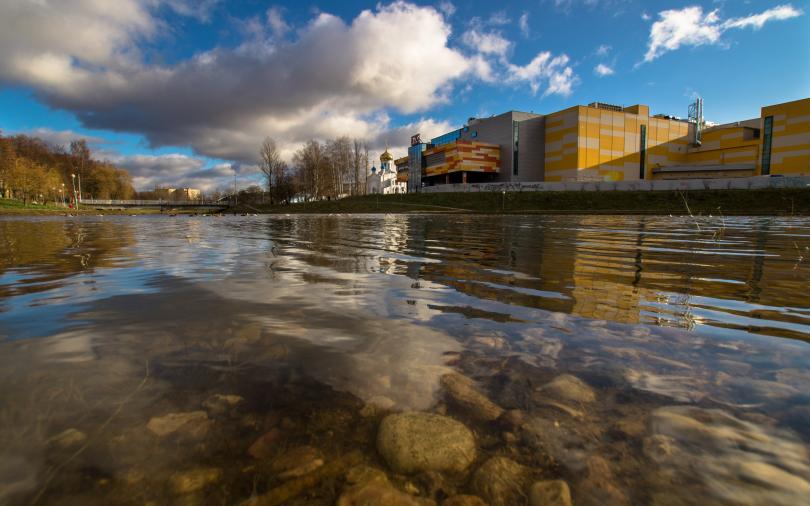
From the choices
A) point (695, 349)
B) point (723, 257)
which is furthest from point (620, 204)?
point (695, 349)

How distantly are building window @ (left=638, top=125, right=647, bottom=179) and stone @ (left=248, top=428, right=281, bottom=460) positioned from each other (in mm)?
83374

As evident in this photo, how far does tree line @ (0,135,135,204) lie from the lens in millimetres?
65125

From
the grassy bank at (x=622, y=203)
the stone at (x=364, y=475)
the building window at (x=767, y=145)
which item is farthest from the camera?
the building window at (x=767, y=145)

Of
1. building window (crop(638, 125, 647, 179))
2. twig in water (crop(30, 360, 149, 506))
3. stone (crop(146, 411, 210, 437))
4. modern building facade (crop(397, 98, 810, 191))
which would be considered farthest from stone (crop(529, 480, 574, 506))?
building window (crop(638, 125, 647, 179))

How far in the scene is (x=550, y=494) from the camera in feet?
4.32

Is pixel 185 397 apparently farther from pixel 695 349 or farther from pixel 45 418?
pixel 695 349

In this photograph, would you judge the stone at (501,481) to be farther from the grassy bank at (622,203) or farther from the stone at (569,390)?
the grassy bank at (622,203)

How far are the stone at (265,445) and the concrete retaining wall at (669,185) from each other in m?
52.4

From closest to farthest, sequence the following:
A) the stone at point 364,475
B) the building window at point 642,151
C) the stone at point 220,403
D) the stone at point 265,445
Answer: the stone at point 364,475
the stone at point 265,445
the stone at point 220,403
the building window at point 642,151

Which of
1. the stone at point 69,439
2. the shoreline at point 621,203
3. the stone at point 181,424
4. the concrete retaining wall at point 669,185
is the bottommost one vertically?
the stone at point 181,424

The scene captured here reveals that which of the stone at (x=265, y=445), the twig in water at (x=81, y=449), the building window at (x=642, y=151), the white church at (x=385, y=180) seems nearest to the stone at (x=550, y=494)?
the stone at (x=265, y=445)

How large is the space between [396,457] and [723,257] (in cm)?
758

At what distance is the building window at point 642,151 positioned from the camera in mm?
70375

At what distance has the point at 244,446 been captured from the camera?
61.9 inches
